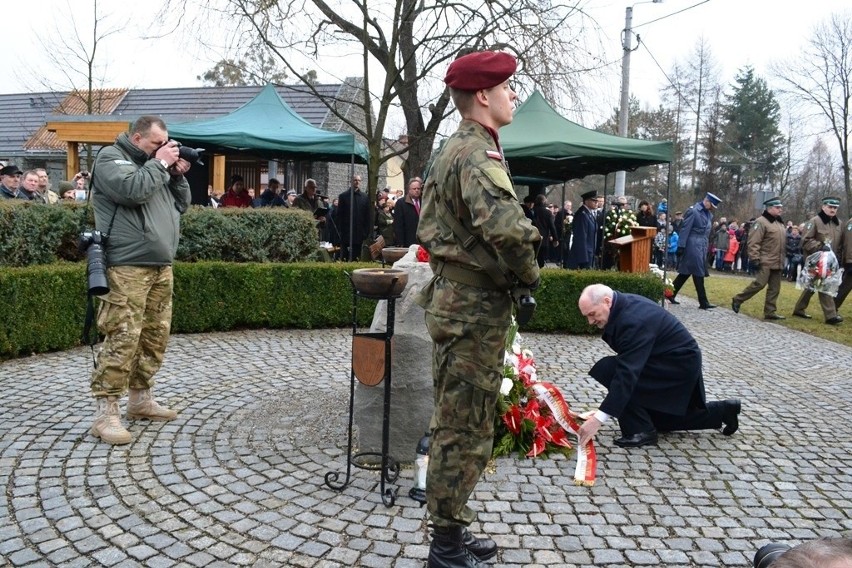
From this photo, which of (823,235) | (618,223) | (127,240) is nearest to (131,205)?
(127,240)

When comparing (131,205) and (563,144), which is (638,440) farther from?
(563,144)

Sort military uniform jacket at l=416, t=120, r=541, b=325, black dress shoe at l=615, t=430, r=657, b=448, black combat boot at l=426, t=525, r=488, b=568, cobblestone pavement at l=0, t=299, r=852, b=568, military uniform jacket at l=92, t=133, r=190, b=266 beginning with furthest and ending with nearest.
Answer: black dress shoe at l=615, t=430, r=657, b=448 → military uniform jacket at l=92, t=133, r=190, b=266 → cobblestone pavement at l=0, t=299, r=852, b=568 → black combat boot at l=426, t=525, r=488, b=568 → military uniform jacket at l=416, t=120, r=541, b=325

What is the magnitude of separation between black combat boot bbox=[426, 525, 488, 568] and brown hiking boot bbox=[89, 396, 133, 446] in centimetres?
247

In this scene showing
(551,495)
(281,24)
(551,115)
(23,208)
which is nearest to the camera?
(551,495)

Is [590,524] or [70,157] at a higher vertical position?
[70,157]

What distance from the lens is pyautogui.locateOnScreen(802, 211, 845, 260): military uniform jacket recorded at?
11.1m

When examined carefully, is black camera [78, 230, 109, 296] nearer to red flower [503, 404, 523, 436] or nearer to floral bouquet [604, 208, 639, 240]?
red flower [503, 404, 523, 436]

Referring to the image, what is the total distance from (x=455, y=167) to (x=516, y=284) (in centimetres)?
54

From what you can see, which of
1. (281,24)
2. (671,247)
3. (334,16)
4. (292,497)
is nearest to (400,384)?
(292,497)

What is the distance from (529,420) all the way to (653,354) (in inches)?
38.4

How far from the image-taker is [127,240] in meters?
4.38

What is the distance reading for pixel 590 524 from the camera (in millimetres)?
3479

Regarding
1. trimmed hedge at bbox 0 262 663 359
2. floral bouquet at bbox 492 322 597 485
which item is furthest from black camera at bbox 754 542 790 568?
trimmed hedge at bbox 0 262 663 359

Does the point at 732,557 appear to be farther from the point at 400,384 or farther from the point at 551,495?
the point at 400,384
